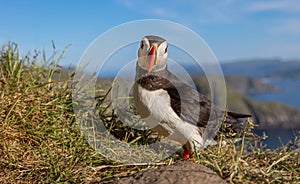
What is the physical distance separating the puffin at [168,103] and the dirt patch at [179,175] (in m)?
1.37

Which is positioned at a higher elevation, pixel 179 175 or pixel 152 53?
pixel 152 53

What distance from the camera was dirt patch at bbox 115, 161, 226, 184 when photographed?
2.52 metres

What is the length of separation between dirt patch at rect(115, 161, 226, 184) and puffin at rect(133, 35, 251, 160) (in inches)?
54.0

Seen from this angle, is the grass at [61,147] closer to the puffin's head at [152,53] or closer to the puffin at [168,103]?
the puffin at [168,103]

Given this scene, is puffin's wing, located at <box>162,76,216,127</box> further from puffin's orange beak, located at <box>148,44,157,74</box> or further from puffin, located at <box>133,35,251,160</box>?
puffin's orange beak, located at <box>148,44,157,74</box>

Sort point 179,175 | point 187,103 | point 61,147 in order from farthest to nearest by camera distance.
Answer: point 187,103 → point 61,147 → point 179,175

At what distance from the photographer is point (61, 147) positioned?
404cm

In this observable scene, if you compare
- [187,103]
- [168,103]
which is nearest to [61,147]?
[168,103]

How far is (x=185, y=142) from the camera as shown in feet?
14.3

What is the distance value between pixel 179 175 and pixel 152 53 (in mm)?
1907

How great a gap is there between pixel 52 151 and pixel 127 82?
1.66m

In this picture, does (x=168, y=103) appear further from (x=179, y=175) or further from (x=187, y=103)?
(x=179, y=175)

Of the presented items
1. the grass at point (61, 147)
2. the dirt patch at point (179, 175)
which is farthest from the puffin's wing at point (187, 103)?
the dirt patch at point (179, 175)

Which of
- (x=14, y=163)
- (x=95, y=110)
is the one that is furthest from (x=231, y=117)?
(x=14, y=163)
